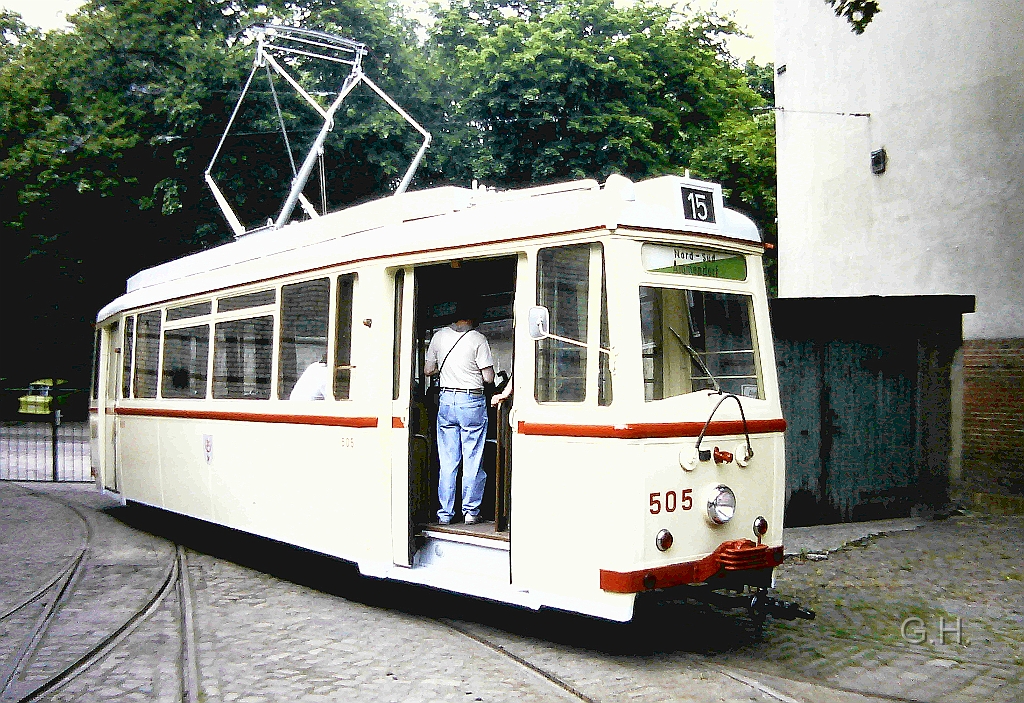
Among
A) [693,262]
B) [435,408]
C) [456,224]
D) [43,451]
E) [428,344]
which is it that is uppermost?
[456,224]

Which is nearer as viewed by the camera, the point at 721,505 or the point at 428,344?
the point at 721,505

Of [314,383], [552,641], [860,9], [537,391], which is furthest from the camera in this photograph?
[860,9]

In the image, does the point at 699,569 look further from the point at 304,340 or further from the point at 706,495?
the point at 304,340

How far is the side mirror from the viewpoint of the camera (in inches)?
241

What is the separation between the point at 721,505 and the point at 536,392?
128 cm

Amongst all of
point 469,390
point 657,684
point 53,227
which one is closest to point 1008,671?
point 657,684

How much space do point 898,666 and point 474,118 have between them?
19.4m

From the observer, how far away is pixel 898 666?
6098mm

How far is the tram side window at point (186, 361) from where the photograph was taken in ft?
31.7

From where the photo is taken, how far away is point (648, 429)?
5844mm

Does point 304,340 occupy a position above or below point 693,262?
below

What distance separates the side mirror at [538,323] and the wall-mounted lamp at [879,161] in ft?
31.7

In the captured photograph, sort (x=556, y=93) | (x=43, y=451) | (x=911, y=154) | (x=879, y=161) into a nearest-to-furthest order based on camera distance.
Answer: (x=911, y=154)
(x=879, y=161)
(x=43, y=451)
(x=556, y=93)

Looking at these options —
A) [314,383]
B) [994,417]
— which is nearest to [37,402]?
[314,383]
